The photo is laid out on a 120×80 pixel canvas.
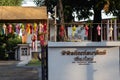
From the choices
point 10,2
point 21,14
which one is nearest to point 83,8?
point 10,2

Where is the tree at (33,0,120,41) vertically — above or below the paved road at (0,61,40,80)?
above

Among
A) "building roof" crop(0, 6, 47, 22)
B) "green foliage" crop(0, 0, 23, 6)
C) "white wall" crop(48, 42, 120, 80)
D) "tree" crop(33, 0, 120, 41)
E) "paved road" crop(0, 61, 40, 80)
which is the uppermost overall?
"green foliage" crop(0, 0, 23, 6)

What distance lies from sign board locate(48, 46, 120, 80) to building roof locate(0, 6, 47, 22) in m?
1.44

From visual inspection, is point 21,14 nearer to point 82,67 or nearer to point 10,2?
point 82,67

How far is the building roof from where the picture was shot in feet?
56.8

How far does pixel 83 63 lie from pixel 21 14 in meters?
3.11

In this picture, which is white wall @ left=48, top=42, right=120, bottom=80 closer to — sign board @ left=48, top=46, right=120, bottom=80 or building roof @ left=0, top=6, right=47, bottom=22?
sign board @ left=48, top=46, right=120, bottom=80

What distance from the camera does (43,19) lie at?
1756cm

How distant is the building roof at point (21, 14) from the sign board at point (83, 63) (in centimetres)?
144

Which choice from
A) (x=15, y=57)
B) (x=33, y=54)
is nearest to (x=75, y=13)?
(x=33, y=54)

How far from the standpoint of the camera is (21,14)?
1752 centimetres

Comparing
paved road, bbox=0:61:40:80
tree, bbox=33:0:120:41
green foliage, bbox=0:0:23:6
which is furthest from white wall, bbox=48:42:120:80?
green foliage, bbox=0:0:23:6

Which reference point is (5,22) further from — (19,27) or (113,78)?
(113,78)

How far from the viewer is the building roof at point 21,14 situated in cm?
1731
